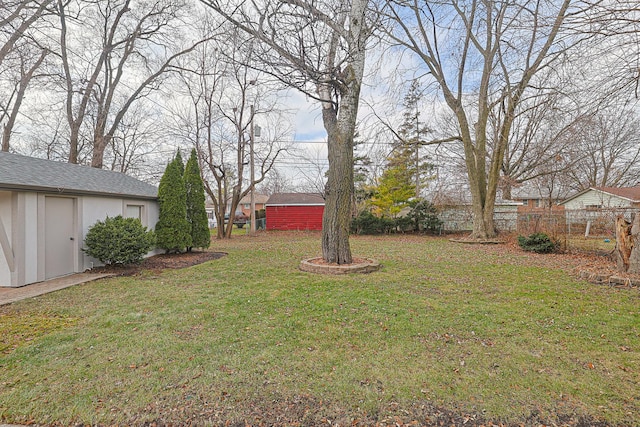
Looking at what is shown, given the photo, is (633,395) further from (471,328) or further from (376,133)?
(376,133)

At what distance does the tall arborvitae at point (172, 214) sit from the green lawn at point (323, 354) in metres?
4.31


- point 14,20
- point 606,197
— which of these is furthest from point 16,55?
point 606,197

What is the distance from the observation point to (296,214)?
21.6 meters

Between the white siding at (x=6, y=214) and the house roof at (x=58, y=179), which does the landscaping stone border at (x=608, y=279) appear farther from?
the white siding at (x=6, y=214)

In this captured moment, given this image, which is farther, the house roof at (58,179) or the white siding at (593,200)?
the white siding at (593,200)

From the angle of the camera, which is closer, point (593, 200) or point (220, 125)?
point (220, 125)

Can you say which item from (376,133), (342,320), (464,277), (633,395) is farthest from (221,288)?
(376,133)

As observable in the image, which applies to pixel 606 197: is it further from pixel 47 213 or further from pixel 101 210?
pixel 47 213

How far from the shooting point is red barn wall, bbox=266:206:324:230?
21500mm

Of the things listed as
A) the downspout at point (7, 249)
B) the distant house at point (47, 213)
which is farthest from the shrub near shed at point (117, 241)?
the downspout at point (7, 249)

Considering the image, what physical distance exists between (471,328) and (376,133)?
31.8 feet

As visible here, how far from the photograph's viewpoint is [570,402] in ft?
6.98

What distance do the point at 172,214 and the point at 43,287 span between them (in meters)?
4.22

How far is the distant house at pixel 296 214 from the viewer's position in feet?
70.5
